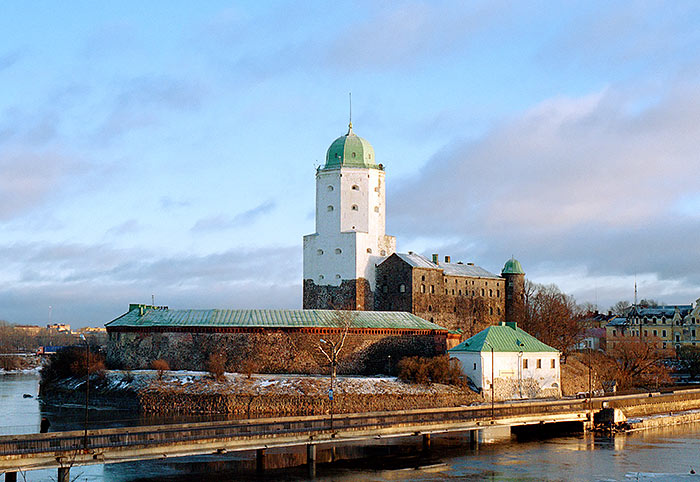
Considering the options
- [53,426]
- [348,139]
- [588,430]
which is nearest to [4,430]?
[53,426]

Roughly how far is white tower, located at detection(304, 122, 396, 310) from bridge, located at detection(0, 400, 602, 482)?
99.5 ft

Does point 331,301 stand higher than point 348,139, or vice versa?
point 348,139

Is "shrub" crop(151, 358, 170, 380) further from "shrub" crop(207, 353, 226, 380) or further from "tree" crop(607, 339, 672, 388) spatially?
"tree" crop(607, 339, 672, 388)

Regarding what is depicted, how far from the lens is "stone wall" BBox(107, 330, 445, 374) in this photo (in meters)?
69.2

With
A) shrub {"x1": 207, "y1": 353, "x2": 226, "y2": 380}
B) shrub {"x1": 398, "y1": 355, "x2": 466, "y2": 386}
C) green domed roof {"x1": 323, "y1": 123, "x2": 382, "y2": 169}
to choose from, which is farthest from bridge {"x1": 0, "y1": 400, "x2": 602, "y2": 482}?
green domed roof {"x1": 323, "y1": 123, "x2": 382, "y2": 169}

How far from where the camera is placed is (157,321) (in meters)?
72.0

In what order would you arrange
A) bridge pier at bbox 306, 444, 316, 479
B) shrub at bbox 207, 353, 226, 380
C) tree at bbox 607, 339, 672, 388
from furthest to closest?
1. tree at bbox 607, 339, 672, 388
2. shrub at bbox 207, 353, 226, 380
3. bridge pier at bbox 306, 444, 316, 479

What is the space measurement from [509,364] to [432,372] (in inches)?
241

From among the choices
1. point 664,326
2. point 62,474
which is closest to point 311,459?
point 62,474

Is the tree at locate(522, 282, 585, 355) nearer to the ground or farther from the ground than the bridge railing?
farther from the ground

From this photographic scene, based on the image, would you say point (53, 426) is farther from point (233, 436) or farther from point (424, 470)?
point (424, 470)

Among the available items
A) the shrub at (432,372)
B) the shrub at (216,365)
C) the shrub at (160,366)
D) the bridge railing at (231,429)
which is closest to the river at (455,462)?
the bridge railing at (231,429)

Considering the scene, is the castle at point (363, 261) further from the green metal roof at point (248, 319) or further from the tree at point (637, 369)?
the tree at point (637, 369)

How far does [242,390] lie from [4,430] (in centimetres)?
1861
